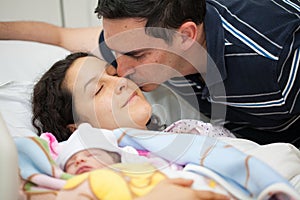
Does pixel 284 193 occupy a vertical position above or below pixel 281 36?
below

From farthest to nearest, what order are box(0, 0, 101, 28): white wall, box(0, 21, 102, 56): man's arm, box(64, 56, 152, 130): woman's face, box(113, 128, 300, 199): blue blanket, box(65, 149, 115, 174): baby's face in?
box(0, 0, 101, 28): white wall < box(0, 21, 102, 56): man's arm < box(64, 56, 152, 130): woman's face < box(65, 149, 115, 174): baby's face < box(113, 128, 300, 199): blue blanket

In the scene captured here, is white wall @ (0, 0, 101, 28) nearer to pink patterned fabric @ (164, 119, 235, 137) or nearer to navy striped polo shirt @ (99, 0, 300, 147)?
navy striped polo shirt @ (99, 0, 300, 147)

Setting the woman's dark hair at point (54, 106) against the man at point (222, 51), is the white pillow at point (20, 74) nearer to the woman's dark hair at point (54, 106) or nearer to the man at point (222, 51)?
the woman's dark hair at point (54, 106)

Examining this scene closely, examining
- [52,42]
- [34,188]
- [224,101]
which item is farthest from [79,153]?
[52,42]

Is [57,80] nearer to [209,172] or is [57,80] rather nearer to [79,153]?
[79,153]

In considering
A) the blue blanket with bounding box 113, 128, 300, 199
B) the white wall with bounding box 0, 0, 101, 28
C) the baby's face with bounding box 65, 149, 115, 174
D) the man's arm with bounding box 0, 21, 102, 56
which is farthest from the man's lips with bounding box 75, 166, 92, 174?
the white wall with bounding box 0, 0, 101, 28

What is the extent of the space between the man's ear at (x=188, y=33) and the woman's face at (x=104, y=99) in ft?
0.54

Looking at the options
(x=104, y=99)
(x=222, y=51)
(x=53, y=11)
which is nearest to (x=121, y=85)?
(x=104, y=99)

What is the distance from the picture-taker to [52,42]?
1.44m

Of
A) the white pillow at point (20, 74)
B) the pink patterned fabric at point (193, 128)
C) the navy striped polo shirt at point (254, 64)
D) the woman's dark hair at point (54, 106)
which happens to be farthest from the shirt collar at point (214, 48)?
the white pillow at point (20, 74)

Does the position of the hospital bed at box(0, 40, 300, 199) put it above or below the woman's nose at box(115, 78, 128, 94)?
below

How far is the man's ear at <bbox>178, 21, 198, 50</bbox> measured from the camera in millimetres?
1116

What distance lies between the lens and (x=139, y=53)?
1.10 meters

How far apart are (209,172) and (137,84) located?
408 mm
